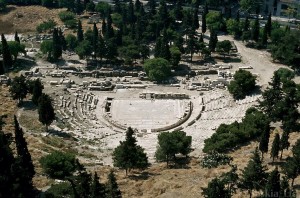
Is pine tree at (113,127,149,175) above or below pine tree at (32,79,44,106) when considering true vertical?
below

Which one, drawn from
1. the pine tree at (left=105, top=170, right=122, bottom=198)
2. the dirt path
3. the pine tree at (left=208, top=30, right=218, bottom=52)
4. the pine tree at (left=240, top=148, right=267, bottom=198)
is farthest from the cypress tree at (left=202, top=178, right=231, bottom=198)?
the pine tree at (left=208, top=30, right=218, bottom=52)

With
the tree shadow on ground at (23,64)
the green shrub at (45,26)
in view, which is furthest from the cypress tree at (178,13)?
the tree shadow on ground at (23,64)

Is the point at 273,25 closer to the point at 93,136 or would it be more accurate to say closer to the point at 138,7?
the point at 138,7

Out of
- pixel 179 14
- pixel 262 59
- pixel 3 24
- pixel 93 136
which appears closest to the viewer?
pixel 93 136

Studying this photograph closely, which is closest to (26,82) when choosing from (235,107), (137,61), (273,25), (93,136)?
(93,136)

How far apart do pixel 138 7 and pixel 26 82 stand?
53035 mm

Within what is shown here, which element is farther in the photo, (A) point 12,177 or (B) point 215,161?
(B) point 215,161

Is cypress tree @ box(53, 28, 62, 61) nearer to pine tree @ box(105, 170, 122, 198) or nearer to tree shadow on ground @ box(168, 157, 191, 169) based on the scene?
tree shadow on ground @ box(168, 157, 191, 169)

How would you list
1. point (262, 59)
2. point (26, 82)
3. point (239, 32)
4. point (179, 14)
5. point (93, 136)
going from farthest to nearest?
point (179, 14)
point (239, 32)
point (262, 59)
point (26, 82)
point (93, 136)

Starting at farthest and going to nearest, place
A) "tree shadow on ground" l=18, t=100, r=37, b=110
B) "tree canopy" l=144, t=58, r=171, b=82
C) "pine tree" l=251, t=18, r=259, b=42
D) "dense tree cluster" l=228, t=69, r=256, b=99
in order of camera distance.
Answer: "pine tree" l=251, t=18, r=259, b=42 < "tree canopy" l=144, t=58, r=171, b=82 < "dense tree cluster" l=228, t=69, r=256, b=99 < "tree shadow on ground" l=18, t=100, r=37, b=110

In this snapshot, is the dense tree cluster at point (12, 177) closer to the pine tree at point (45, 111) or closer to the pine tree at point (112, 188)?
the pine tree at point (112, 188)

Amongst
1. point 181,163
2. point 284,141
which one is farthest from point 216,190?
point 181,163

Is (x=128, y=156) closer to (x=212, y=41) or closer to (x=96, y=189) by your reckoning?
(x=96, y=189)

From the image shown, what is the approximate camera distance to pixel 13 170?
4775 centimetres
